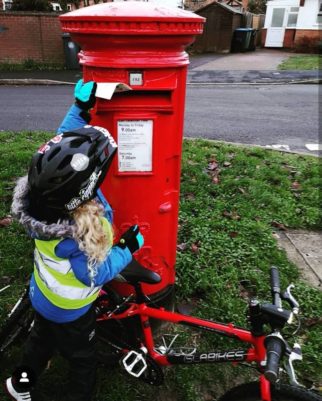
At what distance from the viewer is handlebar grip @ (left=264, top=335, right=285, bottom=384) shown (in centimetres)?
152

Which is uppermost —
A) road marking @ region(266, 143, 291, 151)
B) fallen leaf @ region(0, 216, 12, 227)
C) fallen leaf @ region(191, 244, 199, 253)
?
fallen leaf @ region(191, 244, 199, 253)

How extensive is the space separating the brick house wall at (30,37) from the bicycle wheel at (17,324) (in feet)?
47.2

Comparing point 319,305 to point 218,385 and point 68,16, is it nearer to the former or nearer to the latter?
point 218,385

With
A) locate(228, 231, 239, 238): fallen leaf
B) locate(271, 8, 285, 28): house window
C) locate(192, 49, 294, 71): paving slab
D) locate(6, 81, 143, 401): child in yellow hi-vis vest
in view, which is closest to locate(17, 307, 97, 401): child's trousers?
locate(6, 81, 143, 401): child in yellow hi-vis vest

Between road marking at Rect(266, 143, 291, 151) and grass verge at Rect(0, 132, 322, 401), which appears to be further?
road marking at Rect(266, 143, 291, 151)

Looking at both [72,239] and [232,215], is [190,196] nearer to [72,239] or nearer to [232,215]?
[232,215]

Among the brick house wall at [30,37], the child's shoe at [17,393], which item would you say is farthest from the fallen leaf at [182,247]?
the brick house wall at [30,37]

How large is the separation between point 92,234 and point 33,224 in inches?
10.6

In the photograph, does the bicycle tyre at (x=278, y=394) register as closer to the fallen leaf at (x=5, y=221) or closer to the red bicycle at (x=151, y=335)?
the red bicycle at (x=151, y=335)

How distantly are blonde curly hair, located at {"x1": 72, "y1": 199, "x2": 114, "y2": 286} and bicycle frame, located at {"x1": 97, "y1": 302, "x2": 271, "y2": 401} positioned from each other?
517 millimetres

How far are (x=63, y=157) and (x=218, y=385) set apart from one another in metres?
1.72

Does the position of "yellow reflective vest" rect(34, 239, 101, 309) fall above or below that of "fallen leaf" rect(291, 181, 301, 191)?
above

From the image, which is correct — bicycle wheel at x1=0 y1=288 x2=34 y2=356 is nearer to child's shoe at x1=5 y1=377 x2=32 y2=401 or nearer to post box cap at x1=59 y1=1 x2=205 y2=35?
child's shoe at x1=5 y1=377 x2=32 y2=401

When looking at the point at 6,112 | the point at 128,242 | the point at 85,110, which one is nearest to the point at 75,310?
the point at 128,242
